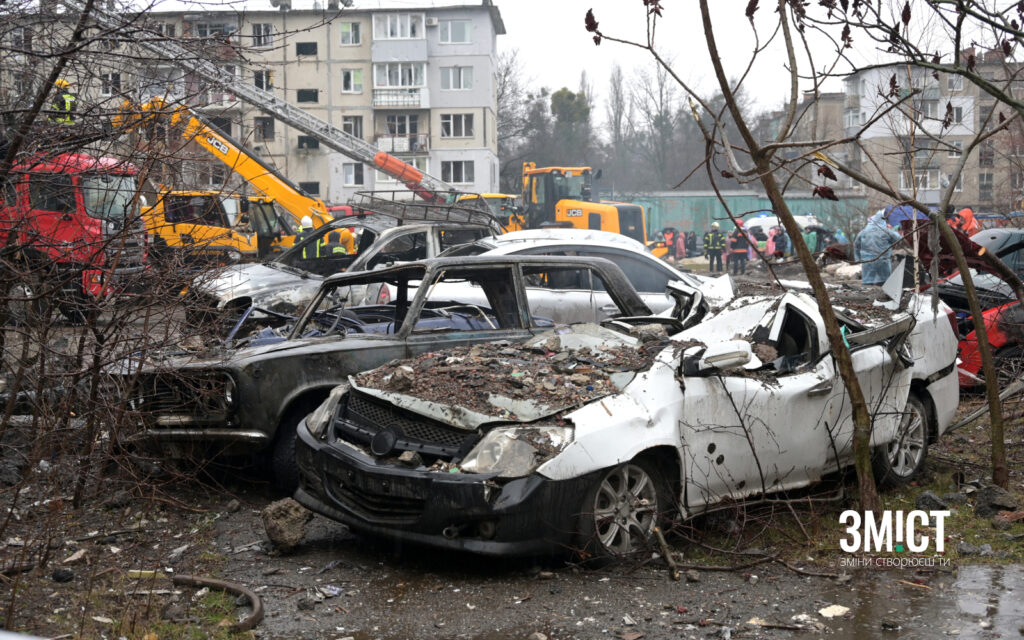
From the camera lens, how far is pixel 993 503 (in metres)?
6.05

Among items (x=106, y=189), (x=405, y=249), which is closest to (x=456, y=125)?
(x=405, y=249)

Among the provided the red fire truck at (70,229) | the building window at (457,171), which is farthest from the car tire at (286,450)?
the building window at (457,171)

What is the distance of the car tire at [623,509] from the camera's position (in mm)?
4863

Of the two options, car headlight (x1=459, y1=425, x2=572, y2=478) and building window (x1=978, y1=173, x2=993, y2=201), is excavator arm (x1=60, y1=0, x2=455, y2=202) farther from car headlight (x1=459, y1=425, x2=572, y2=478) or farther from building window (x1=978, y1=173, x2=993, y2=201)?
building window (x1=978, y1=173, x2=993, y2=201)

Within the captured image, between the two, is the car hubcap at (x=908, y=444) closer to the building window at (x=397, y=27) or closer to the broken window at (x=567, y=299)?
the broken window at (x=567, y=299)

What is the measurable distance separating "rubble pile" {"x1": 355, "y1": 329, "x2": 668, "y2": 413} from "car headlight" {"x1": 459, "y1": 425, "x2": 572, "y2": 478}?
21 centimetres

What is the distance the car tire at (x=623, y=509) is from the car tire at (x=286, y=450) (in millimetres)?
2192

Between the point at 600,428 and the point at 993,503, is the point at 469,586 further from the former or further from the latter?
the point at 993,503

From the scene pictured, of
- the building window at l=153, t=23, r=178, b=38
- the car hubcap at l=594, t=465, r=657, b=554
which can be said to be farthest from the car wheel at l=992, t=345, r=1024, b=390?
the building window at l=153, t=23, r=178, b=38

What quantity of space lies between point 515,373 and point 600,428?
0.76 meters

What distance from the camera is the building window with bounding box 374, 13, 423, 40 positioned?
59.8m

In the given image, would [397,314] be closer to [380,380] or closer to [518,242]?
[380,380]

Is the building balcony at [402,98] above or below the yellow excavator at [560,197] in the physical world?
above

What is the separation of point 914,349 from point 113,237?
16.9 ft
